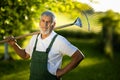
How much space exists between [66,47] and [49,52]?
10.5 inches

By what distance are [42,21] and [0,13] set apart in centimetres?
501

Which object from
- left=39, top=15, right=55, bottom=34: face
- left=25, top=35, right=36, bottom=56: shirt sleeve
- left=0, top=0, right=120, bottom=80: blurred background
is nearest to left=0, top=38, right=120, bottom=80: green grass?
left=0, top=0, right=120, bottom=80: blurred background

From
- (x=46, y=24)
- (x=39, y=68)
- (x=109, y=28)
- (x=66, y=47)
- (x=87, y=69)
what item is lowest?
(x=87, y=69)

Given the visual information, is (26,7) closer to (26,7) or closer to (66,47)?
(26,7)

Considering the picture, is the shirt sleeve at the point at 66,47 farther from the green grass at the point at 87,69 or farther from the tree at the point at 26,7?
the green grass at the point at 87,69

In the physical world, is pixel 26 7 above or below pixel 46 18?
below

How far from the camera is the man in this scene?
17.3 ft

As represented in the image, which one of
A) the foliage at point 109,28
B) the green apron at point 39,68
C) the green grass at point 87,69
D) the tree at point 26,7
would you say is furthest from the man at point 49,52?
the foliage at point 109,28

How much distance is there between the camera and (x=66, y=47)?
17.2 feet

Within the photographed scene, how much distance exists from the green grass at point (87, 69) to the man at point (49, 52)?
296 inches

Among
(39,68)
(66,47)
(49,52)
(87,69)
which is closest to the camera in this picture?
(66,47)

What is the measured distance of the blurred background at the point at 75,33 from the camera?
10250mm

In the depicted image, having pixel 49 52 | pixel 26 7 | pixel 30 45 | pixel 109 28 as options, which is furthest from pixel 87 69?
pixel 49 52

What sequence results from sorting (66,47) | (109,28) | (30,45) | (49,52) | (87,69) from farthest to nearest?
(109,28) → (87,69) → (30,45) → (49,52) → (66,47)
